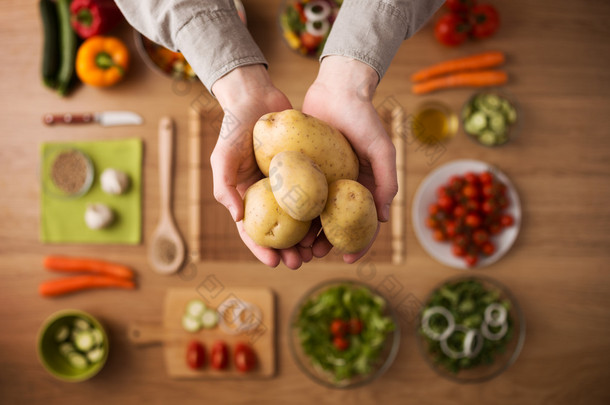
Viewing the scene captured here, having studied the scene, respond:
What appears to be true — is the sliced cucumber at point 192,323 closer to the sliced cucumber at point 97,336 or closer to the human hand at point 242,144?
the sliced cucumber at point 97,336

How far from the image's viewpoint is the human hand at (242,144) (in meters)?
0.93

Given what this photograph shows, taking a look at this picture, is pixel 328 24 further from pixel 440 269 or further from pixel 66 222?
pixel 66 222

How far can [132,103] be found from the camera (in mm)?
1753

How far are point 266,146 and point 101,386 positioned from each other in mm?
1450

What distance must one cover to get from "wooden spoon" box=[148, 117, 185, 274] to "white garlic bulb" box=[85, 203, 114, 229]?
0.64 feet

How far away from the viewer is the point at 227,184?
0.93 meters

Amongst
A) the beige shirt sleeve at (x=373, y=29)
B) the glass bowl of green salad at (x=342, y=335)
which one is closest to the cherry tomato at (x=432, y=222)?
the glass bowl of green salad at (x=342, y=335)

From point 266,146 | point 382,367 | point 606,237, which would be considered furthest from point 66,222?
point 606,237

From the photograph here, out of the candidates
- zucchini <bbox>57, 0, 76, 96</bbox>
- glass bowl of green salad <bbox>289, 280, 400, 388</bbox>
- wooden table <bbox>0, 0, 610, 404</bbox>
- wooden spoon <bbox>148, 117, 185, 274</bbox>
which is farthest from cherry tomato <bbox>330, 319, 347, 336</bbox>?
zucchini <bbox>57, 0, 76, 96</bbox>

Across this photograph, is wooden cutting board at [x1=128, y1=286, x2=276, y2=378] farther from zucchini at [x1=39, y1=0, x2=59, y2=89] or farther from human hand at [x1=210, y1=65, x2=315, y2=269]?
zucchini at [x1=39, y1=0, x2=59, y2=89]

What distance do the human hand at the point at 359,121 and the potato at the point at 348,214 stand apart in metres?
0.11

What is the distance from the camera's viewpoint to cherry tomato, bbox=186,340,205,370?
167cm

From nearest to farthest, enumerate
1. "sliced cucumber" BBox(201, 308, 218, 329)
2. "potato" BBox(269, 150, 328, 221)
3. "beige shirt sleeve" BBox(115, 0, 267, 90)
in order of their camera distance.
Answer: "potato" BBox(269, 150, 328, 221) → "beige shirt sleeve" BBox(115, 0, 267, 90) → "sliced cucumber" BBox(201, 308, 218, 329)

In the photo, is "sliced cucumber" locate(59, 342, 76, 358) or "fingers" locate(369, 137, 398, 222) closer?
"fingers" locate(369, 137, 398, 222)
